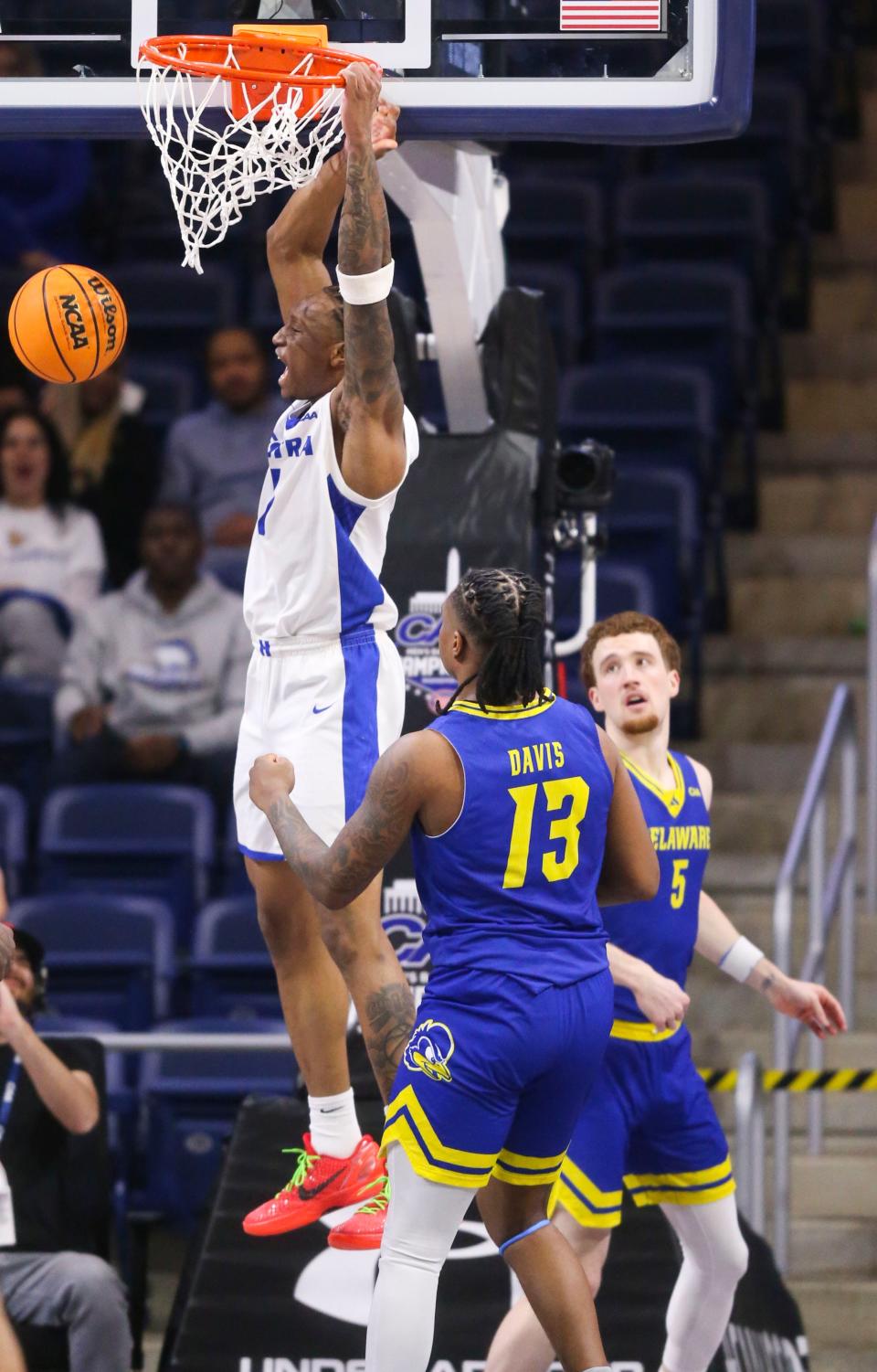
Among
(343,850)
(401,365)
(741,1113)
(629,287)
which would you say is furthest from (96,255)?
Result: (343,850)

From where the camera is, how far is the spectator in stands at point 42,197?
11594 mm

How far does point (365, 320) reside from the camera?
4.88 m

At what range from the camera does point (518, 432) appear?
7.42 m

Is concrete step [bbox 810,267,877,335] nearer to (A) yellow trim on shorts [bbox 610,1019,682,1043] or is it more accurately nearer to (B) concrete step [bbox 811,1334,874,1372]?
(B) concrete step [bbox 811,1334,874,1372]

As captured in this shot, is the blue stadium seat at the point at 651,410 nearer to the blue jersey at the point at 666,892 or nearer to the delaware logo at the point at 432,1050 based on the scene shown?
the blue jersey at the point at 666,892

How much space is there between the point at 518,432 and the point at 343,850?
292 cm

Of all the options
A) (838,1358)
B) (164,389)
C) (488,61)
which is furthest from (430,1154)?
(164,389)

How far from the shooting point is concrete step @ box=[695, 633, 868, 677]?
10.7 meters

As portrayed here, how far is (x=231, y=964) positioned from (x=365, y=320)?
413cm

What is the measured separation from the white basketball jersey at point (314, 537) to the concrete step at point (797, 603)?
5.97 metres

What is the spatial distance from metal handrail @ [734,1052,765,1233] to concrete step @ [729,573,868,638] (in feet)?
13.4

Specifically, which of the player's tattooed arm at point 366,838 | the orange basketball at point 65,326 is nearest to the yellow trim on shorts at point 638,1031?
the player's tattooed arm at point 366,838

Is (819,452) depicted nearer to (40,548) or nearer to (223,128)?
(40,548)

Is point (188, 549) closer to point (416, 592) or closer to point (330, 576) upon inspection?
point (416, 592)
